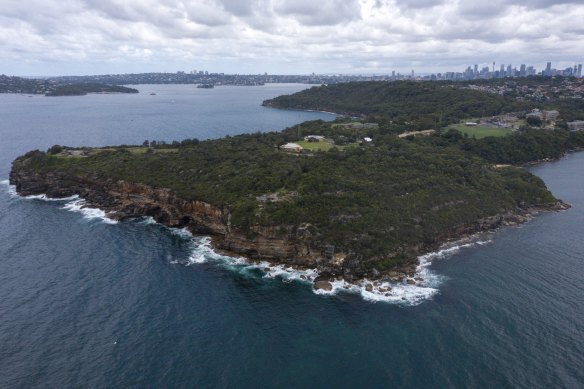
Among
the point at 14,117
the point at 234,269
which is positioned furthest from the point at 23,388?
the point at 14,117

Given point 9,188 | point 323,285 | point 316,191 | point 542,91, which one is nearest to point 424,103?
point 542,91

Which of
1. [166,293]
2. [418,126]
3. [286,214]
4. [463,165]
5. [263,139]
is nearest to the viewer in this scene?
[166,293]

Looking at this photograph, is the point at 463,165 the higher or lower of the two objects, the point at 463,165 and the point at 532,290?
the higher

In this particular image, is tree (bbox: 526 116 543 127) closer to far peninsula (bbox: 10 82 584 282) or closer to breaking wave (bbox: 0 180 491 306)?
far peninsula (bbox: 10 82 584 282)

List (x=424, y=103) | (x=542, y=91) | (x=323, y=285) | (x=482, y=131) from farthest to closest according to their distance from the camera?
(x=542, y=91) < (x=424, y=103) < (x=482, y=131) < (x=323, y=285)

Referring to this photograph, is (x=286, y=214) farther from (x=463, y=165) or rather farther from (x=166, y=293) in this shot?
(x=463, y=165)

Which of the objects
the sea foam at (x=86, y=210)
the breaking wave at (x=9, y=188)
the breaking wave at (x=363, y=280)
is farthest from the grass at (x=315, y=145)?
the breaking wave at (x=9, y=188)

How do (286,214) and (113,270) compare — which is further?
(286,214)

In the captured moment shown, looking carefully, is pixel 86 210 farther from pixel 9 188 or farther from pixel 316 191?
pixel 316 191
